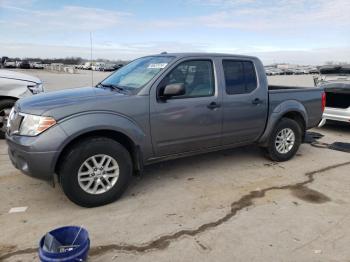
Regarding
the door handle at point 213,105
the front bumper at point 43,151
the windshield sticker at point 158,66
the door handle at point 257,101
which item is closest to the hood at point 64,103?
the front bumper at point 43,151

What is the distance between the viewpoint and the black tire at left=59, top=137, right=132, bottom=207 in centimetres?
395

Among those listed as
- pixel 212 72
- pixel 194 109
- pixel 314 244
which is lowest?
pixel 314 244

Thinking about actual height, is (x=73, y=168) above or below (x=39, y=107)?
below

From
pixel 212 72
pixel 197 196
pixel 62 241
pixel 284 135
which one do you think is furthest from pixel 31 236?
pixel 284 135

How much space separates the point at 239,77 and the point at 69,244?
354 cm

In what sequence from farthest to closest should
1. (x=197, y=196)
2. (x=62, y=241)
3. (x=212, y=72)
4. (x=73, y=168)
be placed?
(x=212, y=72)
(x=197, y=196)
(x=73, y=168)
(x=62, y=241)

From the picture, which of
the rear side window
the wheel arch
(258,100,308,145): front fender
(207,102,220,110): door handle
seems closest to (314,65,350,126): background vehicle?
(258,100,308,145): front fender

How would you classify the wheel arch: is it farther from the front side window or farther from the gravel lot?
the front side window

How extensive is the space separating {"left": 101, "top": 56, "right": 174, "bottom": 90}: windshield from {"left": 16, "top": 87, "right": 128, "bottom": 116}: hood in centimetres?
34

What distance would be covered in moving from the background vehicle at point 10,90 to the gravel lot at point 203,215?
7.12 ft

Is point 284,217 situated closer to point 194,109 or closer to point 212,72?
point 194,109

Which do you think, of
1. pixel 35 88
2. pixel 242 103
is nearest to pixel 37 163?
pixel 242 103

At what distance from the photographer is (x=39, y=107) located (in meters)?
3.99

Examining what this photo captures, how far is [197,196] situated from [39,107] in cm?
218
